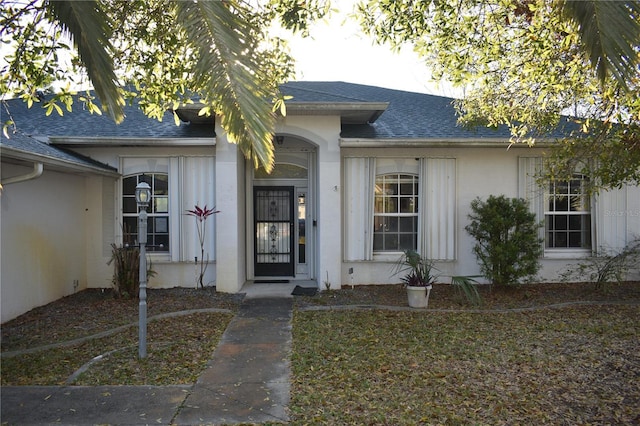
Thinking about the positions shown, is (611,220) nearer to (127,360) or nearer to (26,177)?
(127,360)

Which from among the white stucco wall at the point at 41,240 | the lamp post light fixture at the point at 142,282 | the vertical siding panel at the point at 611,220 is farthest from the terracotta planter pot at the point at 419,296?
the white stucco wall at the point at 41,240

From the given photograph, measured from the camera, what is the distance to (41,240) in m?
8.77

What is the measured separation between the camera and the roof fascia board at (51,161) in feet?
21.8

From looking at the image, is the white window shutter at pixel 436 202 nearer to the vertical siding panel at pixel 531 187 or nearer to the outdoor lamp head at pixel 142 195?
the vertical siding panel at pixel 531 187

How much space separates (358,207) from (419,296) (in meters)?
2.72

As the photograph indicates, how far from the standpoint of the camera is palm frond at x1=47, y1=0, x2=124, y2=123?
12.6 ft

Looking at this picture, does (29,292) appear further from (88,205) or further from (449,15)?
(449,15)

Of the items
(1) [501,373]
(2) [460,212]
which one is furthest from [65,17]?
(2) [460,212]

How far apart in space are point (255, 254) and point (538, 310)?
20.9 ft

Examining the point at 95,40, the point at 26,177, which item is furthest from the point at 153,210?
the point at 95,40

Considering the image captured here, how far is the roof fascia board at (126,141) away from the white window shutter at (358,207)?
3.10m

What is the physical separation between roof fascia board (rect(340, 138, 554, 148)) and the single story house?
30mm

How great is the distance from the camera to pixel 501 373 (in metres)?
5.43

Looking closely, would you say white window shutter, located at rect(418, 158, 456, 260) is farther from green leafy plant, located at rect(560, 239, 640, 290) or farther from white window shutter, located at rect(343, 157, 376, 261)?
green leafy plant, located at rect(560, 239, 640, 290)
